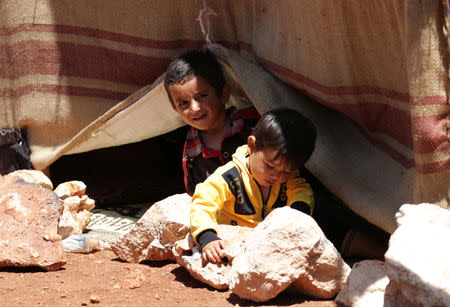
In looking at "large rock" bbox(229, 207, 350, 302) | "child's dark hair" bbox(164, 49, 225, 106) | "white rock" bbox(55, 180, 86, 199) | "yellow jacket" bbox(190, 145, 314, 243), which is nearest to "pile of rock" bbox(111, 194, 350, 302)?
"large rock" bbox(229, 207, 350, 302)

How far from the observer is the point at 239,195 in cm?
274

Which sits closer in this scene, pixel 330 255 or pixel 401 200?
pixel 330 255

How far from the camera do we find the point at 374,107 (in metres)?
2.64

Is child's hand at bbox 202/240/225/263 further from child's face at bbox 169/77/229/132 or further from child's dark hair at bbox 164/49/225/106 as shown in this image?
child's dark hair at bbox 164/49/225/106

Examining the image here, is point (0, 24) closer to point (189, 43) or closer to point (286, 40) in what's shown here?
point (189, 43)

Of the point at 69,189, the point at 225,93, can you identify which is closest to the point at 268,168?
the point at 225,93

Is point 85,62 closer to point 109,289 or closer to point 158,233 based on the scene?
point 158,233

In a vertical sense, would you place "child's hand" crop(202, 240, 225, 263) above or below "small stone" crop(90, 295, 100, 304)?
above

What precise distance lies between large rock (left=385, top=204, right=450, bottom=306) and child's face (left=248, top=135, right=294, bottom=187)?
833 mm

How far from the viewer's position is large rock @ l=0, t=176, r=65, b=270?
2.66 m

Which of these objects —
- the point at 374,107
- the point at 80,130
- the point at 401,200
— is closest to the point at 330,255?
the point at 401,200

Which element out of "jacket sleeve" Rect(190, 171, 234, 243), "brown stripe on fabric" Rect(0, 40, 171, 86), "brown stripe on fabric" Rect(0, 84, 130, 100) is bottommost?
"jacket sleeve" Rect(190, 171, 234, 243)

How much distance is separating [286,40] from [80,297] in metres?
1.44

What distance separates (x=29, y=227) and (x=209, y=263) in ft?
2.82
